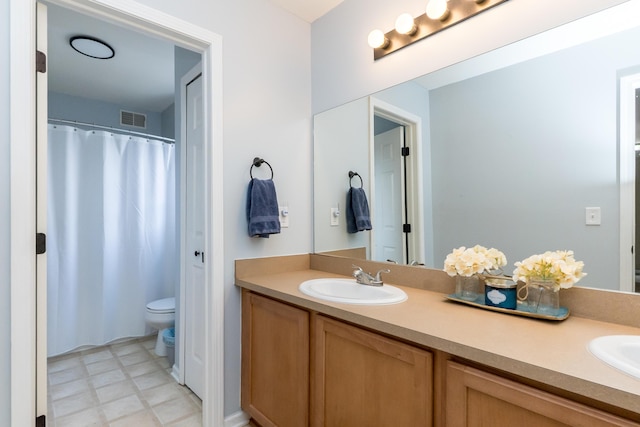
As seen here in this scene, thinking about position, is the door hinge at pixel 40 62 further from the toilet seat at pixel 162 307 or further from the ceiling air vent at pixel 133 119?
the ceiling air vent at pixel 133 119

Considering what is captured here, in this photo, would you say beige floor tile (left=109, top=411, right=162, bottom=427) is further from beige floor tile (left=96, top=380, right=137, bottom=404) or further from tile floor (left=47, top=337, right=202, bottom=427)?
beige floor tile (left=96, top=380, right=137, bottom=404)

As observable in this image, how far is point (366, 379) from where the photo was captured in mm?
1121

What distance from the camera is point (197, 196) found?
208cm

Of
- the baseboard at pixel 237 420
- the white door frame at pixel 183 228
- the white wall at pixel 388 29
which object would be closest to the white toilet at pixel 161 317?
the white door frame at pixel 183 228

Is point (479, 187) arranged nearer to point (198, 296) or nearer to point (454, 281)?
point (454, 281)

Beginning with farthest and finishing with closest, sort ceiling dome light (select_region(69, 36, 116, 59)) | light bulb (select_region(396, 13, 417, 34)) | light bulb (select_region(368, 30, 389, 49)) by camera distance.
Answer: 1. ceiling dome light (select_region(69, 36, 116, 59))
2. light bulb (select_region(368, 30, 389, 49))
3. light bulb (select_region(396, 13, 417, 34))

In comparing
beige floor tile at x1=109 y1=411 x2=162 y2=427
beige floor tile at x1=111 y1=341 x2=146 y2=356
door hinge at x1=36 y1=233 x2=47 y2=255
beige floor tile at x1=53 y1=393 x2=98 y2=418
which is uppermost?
door hinge at x1=36 y1=233 x2=47 y2=255

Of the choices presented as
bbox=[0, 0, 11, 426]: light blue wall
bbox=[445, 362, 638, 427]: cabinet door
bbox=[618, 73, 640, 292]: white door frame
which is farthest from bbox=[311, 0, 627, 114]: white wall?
bbox=[0, 0, 11, 426]: light blue wall

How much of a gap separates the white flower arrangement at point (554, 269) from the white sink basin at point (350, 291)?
0.44 meters

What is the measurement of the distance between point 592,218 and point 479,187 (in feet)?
1.36

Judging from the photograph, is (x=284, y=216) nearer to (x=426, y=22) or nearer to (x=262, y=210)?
(x=262, y=210)

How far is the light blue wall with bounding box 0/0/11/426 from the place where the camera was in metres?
1.18

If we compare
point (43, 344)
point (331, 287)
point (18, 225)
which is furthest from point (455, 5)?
point (43, 344)

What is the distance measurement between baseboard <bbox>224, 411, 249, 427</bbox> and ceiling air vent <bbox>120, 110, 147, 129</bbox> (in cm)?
335
